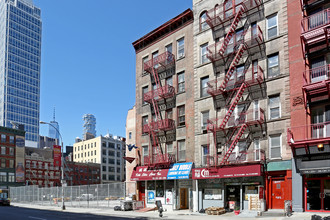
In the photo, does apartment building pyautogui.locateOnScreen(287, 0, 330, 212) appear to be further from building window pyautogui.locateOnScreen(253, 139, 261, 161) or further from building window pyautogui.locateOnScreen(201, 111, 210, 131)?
building window pyautogui.locateOnScreen(201, 111, 210, 131)

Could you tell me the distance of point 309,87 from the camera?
81.8 ft

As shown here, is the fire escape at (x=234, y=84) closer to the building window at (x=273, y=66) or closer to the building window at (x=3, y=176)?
the building window at (x=273, y=66)

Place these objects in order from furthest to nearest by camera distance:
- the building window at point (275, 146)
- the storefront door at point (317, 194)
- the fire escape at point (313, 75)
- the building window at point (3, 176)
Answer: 1. the building window at point (3, 176)
2. the building window at point (275, 146)
3. the fire escape at point (313, 75)
4. the storefront door at point (317, 194)

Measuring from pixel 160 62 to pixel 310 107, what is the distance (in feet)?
56.7

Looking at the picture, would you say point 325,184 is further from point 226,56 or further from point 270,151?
point 226,56

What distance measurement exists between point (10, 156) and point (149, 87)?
69680 millimetres

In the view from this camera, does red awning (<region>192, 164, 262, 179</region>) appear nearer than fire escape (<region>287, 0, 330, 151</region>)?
No

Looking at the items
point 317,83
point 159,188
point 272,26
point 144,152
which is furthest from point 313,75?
point 144,152

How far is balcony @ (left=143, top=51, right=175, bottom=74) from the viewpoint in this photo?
37844mm

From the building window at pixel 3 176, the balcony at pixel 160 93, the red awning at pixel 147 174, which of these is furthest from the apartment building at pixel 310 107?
the building window at pixel 3 176

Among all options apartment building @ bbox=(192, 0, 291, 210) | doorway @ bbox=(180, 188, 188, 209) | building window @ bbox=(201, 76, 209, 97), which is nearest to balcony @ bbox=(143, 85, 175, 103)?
apartment building @ bbox=(192, 0, 291, 210)

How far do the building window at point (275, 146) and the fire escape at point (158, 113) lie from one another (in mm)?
11427

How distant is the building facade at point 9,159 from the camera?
9388 centimetres

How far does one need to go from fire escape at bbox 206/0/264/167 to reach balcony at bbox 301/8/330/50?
388cm
